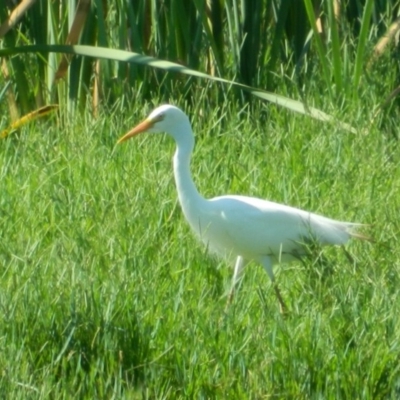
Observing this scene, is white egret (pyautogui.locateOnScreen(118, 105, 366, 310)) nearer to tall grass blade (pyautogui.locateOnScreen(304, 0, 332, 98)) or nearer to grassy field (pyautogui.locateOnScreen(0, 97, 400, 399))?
grassy field (pyautogui.locateOnScreen(0, 97, 400, 399))

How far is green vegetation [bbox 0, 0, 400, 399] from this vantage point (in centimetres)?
319

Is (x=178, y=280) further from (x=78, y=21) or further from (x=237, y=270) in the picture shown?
(x=78, y=21)

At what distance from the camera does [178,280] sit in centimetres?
380

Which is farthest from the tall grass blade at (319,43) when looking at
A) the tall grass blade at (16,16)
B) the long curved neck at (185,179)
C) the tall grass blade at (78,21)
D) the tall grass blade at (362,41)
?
the tall grass blade at (16,16)

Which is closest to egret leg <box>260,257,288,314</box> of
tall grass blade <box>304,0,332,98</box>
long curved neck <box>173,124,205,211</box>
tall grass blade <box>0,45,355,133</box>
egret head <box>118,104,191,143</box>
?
long curved neck <box>173,124,205,211</box>

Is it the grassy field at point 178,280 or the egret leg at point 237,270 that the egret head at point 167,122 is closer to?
the grassy field at point 178,280

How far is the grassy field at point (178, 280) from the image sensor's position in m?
3.16

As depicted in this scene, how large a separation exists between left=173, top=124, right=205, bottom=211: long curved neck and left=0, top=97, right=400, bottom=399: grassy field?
155 mm

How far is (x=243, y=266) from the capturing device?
416cm

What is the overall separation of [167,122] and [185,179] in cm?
27

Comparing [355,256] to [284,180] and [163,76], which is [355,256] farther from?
[163,76]

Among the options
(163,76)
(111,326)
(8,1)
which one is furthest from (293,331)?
(8,1)

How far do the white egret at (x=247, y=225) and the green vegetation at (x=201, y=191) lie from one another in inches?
2.5

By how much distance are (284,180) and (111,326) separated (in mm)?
1700
